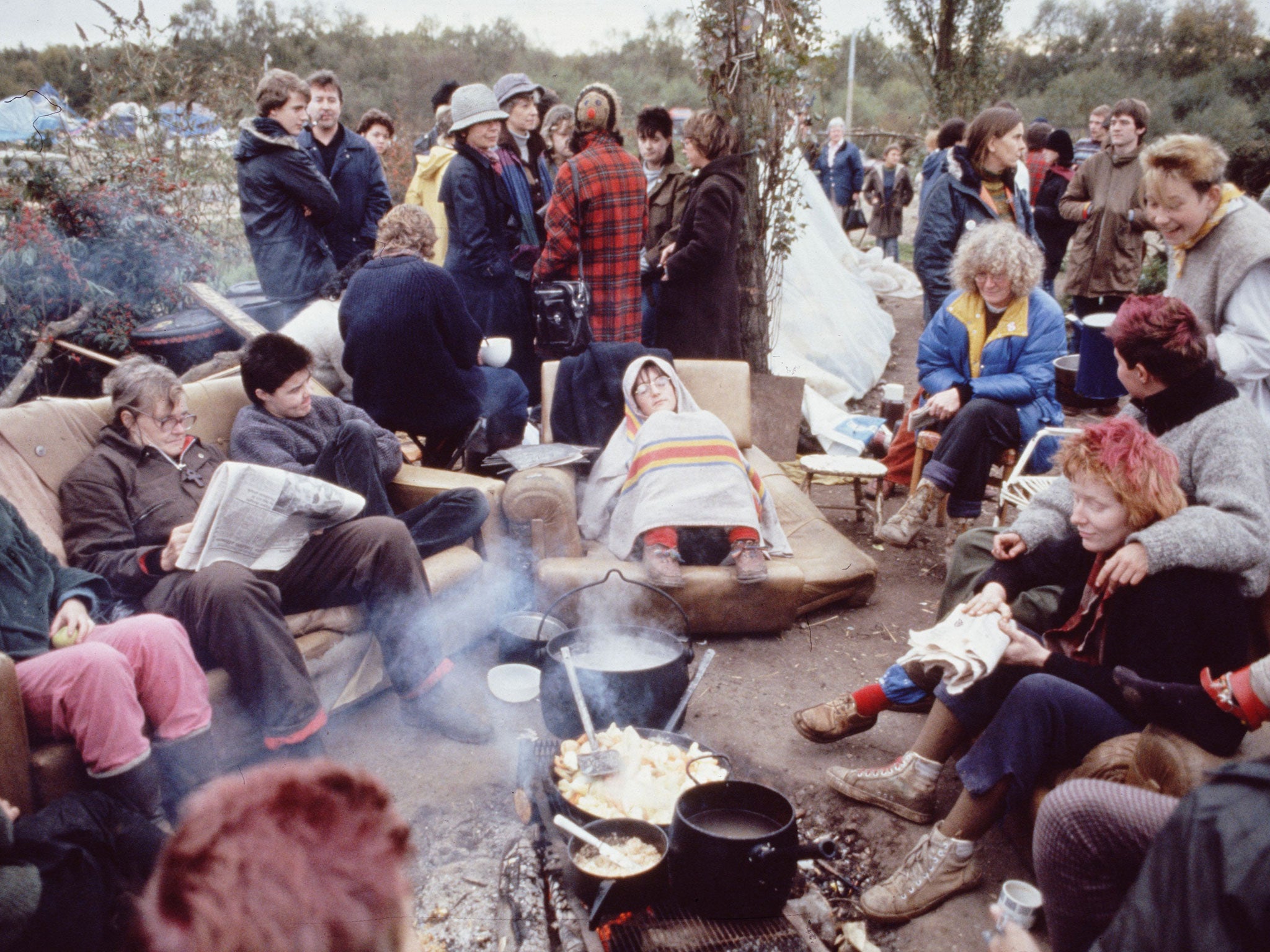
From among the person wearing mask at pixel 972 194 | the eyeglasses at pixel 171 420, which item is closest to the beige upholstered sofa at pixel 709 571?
the eyeglasses at pixel 171 420

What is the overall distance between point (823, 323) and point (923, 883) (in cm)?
580

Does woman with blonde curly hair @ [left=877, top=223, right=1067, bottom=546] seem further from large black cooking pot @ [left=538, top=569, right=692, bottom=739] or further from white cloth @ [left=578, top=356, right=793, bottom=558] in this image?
large black cooking pot @ [left=538, top=569, right=692, bottom=739]

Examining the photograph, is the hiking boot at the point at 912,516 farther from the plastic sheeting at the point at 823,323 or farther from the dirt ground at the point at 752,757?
the plastic sheeting at the point at 823,323

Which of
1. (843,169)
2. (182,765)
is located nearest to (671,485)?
(182,765)

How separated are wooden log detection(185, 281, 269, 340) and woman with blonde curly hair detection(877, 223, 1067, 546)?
12.8ft

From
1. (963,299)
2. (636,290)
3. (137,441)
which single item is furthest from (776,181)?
(137,441)

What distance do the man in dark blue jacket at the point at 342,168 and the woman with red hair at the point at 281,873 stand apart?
18.6ft

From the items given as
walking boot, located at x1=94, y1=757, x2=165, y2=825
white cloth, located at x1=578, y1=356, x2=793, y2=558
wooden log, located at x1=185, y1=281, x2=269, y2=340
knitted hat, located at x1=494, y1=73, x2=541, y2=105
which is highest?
knitted hat, located at x1=494, y1=73, x2=541, y2=105

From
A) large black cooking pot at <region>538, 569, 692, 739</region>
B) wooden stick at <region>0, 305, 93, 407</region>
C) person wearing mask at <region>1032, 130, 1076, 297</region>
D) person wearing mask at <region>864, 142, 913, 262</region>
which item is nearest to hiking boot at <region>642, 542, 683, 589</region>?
large black cooking pot at <region>538, 569, 692, 739</region>

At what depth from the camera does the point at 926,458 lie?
5.21 metres

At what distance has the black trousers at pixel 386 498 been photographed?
3.68 meters

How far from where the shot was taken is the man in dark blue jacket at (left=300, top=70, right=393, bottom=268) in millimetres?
6020

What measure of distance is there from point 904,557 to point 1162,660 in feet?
8.84

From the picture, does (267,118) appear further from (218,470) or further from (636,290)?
(218,470)
